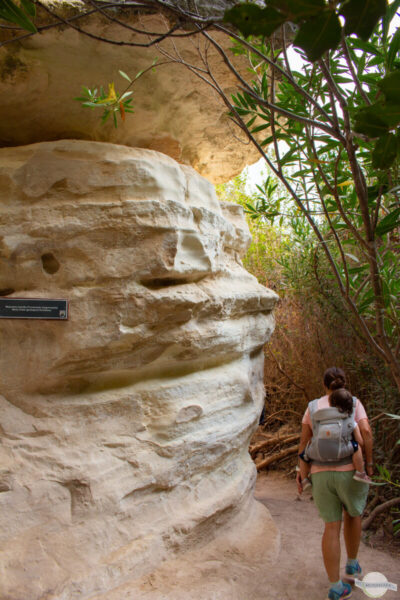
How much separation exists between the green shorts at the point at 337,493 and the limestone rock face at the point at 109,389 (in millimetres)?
696

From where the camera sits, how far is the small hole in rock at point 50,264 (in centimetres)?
312

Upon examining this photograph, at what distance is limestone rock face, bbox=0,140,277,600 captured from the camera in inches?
112

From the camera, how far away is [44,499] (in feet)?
9.29

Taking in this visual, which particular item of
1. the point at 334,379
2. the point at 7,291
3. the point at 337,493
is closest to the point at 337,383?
the point at 334,379

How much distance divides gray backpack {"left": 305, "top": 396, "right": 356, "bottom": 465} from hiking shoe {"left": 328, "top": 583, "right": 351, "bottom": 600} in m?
0.76

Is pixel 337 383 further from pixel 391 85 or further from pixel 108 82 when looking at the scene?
pixel 391 85

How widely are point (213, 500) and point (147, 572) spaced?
2.36 ft

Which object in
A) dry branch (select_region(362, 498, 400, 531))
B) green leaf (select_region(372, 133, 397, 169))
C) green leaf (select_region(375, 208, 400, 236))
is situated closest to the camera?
green leaf (select_region(372, 133, 397, 169))

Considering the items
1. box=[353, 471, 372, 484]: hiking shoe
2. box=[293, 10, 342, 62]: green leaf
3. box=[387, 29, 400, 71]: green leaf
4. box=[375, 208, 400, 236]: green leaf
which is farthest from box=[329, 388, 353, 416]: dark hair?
box=[293, 10, 342, 62]: green leaf

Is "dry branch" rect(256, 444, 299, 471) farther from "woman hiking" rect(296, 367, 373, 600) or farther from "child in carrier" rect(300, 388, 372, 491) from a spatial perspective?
"child in carrier" rect(300, 388, 372, 491)

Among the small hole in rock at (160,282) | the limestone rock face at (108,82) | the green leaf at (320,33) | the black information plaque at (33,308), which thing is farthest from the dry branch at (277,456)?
the green leaf at (320,33)

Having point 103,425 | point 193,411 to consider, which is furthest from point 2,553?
point 193,411

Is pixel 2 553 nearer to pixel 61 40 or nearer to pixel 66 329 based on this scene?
pixel 66 329

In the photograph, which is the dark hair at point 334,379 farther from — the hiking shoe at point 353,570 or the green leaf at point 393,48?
the green leaf at point 393,48
